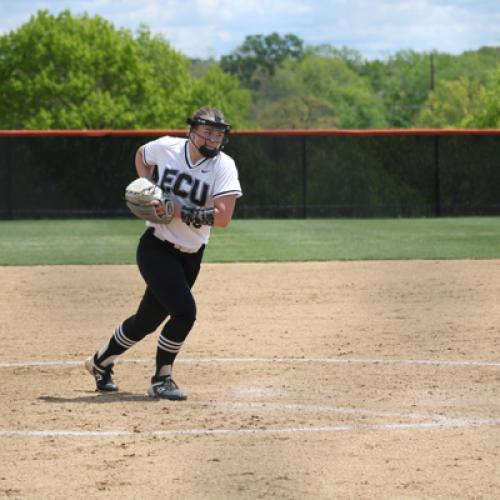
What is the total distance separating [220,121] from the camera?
7148 mm

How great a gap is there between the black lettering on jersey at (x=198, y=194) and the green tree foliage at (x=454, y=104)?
251 ft

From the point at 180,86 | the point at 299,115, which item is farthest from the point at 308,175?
→ the point at 299,115

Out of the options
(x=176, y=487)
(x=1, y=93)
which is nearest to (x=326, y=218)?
(x=176, y=487)

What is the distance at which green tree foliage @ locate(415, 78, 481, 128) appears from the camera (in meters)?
83.4

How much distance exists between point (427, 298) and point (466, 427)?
6.12 m

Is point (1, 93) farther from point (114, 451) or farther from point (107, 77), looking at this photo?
Answer: point (114, 451)

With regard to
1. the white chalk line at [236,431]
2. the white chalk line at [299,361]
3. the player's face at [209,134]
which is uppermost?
the player's face at [209,134]

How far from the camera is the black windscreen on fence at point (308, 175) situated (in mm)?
27266

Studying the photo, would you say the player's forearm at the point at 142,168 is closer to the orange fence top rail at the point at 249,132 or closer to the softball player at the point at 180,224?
the softball player at the point at 180,224

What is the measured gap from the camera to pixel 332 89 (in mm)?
117688

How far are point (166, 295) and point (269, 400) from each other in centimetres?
91

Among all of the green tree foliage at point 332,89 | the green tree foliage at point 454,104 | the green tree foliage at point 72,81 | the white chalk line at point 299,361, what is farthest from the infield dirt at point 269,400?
the green tree foliage at point 332,89

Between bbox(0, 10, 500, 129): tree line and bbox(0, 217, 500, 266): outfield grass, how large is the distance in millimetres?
28366

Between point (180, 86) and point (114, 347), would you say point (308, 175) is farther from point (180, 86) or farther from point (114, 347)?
point (180, 86)
